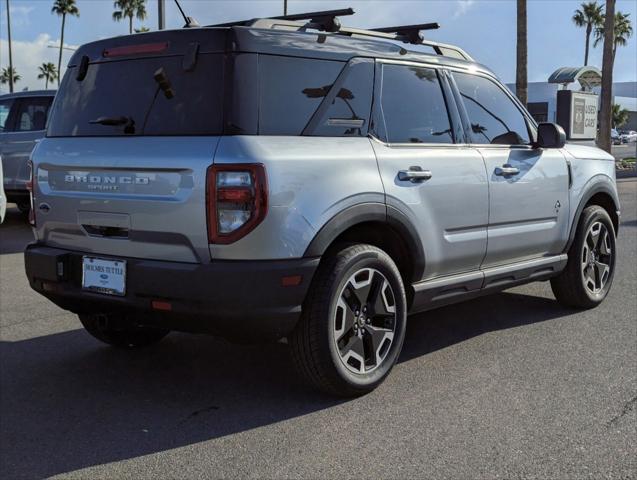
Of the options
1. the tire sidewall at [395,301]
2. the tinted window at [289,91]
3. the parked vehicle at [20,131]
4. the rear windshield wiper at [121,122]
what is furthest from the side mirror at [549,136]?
the parked vehicle at [20,131]

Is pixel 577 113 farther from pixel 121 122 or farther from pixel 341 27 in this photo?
pixel 121 122

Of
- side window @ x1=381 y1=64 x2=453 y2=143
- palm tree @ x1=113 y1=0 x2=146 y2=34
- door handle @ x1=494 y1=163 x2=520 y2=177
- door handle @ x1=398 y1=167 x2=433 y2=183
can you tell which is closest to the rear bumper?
door handle @ x1=398 y1=167 x2=433 y2=183

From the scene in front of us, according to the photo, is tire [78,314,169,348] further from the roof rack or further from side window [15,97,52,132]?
side window [15,97,52,132]

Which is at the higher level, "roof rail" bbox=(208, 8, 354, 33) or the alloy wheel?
"roof rail" bbox=(208, 8, 354, 33)

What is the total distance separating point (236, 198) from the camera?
350 cm

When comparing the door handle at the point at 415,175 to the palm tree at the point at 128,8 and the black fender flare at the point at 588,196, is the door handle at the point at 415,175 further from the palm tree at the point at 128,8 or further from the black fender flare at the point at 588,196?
the palm tree at the point at 128,8

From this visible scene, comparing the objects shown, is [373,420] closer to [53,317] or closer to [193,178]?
[193,178]

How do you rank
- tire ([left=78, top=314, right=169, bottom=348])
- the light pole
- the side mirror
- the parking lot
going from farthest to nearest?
the light pole → the side mirror → tire ([left=78, top=314, right=169, bottom=348]) → the parking lot

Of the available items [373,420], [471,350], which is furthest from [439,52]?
[373,420]

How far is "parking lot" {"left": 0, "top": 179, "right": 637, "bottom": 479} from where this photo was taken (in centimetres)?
331

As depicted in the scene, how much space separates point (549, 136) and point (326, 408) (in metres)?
2.68

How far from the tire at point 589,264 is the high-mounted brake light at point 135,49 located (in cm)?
356

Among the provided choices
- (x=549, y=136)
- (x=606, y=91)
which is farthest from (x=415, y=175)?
(x=606, y=91)

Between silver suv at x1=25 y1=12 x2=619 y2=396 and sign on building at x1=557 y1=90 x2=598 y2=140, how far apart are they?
2054cm
